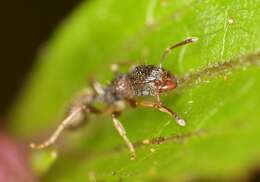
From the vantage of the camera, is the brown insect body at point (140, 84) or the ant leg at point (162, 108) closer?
the ant leg at point (162, 108)

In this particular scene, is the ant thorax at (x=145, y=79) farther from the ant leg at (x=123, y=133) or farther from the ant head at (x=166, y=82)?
the ant leg at (x=123, y=133)

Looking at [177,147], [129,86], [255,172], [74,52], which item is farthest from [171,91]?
[74,52]

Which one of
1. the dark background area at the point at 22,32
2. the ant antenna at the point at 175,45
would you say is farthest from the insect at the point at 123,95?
the dark background area at the point at 22,32

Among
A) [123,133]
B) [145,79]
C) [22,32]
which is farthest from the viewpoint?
[22,32]

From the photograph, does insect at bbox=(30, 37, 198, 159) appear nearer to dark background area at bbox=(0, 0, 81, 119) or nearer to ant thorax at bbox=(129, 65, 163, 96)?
ant thorax at bbox=(129, 65, 163, 96)

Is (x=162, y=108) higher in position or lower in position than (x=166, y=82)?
lower

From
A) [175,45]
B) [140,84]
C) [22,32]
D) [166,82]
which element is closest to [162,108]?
[166,82]

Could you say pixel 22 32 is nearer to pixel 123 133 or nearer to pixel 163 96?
pixel 123 133
